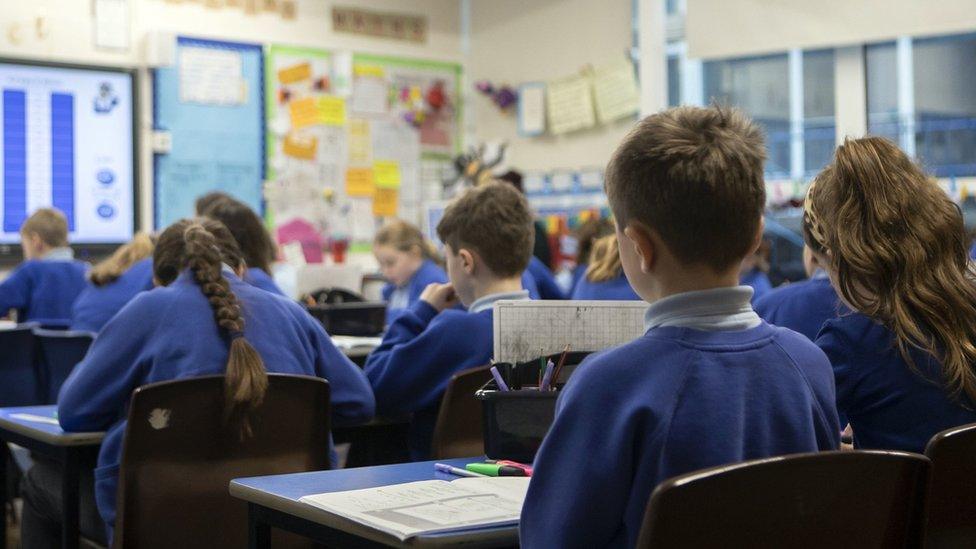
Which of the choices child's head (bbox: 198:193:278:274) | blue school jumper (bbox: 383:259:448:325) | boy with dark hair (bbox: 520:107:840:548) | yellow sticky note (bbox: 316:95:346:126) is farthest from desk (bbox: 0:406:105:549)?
yellow sticky note (bbox: 316:95:346:126)

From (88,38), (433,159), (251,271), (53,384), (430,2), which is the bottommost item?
(53,384)

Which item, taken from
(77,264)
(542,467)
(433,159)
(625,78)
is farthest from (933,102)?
(542,467)

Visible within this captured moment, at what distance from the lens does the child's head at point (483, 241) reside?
2770mm

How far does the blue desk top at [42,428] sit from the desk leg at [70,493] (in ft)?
0.14

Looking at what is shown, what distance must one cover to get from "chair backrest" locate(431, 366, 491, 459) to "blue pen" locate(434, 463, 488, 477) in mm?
518

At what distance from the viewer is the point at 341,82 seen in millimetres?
7137

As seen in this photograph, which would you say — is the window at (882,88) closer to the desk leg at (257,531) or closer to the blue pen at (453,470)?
the blue pen at (453,470)

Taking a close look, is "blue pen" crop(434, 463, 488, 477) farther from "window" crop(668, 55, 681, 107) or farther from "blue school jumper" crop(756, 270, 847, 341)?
"window" crop(668, 55, 681, 107)

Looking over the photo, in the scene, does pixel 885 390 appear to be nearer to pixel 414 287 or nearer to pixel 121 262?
pixel 414 287

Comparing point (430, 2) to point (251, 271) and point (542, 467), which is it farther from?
point (542, 467)

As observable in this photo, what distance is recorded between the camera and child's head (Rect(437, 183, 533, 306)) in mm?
2770

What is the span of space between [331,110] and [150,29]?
1.18 metres

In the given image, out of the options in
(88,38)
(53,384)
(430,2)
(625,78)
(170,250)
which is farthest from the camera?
(430,2)

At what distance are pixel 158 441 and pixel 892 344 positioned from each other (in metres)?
1.32
